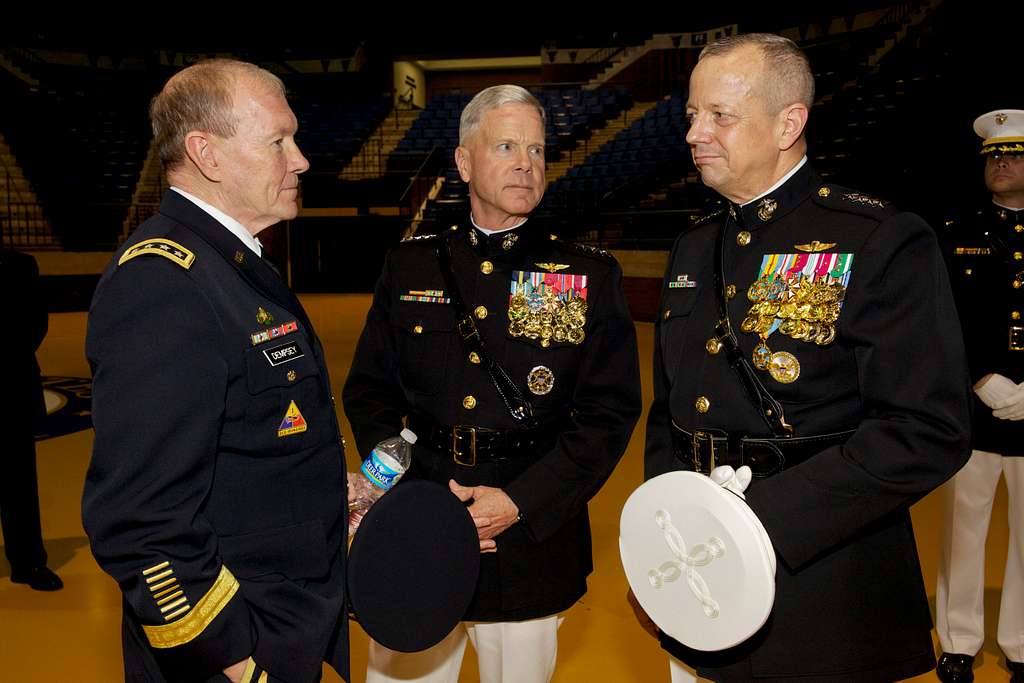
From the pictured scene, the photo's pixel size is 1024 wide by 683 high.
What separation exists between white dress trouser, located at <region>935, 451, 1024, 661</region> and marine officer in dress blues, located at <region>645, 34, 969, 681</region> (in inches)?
52.9

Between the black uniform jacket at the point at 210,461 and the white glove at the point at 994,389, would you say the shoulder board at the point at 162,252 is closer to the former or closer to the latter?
the black uniform jacket at the point at 210,461

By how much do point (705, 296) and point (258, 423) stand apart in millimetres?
907

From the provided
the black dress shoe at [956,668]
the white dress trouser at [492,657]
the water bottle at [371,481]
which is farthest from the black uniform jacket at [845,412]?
the black dress shoe at [956,668]

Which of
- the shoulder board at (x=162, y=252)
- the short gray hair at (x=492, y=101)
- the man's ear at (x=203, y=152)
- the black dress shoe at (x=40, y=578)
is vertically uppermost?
the short gray hair at (x=492, y=101)

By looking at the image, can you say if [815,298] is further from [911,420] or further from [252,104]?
[252,104]

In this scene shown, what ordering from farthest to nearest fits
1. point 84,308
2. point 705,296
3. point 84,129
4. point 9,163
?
point 84,129, point 9,163, point 84,308, point 705,296

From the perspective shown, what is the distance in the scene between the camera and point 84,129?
15742 millimetres

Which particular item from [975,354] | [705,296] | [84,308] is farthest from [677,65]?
[705,296]

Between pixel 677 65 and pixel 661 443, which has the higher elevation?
pixel 677 65

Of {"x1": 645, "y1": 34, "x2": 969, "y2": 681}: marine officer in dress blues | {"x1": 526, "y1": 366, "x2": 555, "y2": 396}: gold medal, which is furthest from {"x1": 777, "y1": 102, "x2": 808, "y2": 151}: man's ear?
{"x1": 526, "y1": 366, "x2": 555, "y2": 396}: gold medal

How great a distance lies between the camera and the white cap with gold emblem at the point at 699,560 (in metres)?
1.18

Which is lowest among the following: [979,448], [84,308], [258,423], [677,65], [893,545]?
[84,308]

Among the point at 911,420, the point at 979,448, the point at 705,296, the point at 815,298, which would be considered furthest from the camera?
the point at 979,448

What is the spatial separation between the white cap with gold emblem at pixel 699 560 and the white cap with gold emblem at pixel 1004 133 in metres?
1.94
